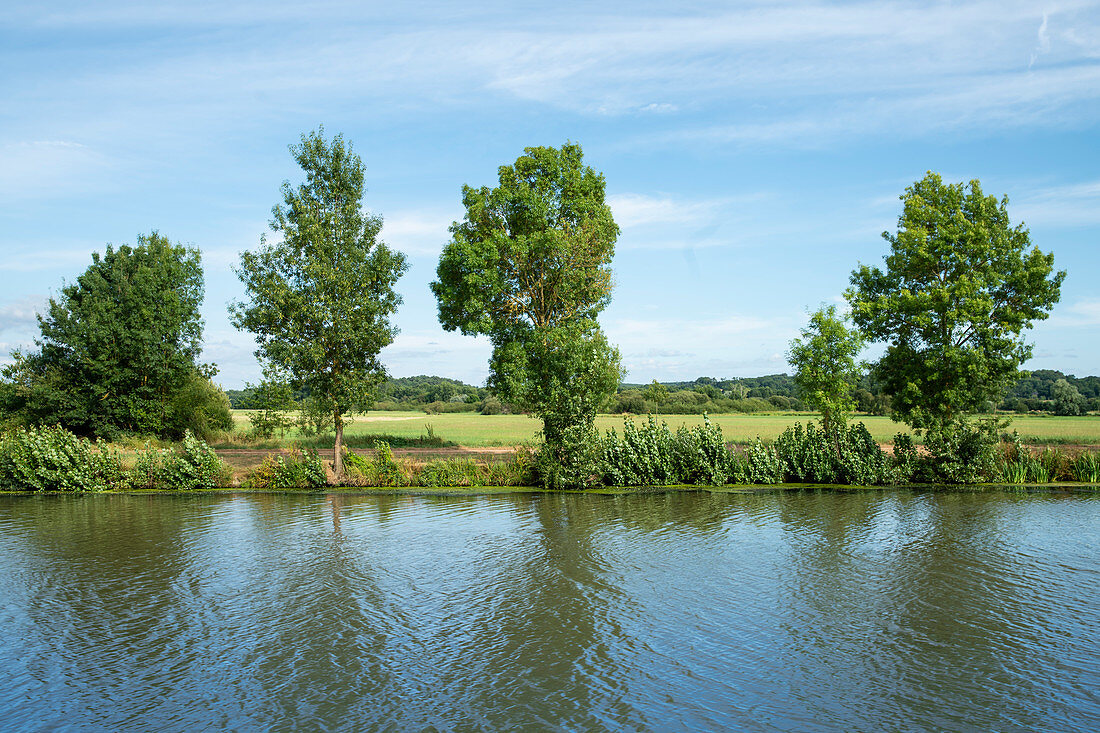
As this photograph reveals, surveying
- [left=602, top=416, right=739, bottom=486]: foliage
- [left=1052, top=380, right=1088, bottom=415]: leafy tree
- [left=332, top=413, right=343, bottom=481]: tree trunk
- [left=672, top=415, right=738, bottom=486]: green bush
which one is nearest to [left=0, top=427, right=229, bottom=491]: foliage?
[left=332, top=413, right=343, bottom=481]: tree trunk

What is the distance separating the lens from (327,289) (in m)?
23.2

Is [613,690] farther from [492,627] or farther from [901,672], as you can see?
[901,672]

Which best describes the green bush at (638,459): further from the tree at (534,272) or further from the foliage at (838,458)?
the foliage at (838,458)

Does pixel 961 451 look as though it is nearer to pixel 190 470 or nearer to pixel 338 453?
pixel 338 453

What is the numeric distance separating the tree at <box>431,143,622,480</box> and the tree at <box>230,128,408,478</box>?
11.8 feet

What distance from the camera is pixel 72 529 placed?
1742 cm

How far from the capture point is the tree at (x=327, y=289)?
905 inches

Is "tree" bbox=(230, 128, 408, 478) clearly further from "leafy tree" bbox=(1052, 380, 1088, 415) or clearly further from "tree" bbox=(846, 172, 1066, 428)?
"leafy tree" bbox=(1052, 380, 1088, 415)

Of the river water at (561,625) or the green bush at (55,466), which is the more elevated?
the green bush at (55,466)

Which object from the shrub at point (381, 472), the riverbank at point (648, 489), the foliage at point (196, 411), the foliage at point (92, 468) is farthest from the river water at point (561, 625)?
the foliage at point (196, 411)

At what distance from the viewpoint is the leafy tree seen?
62.2m

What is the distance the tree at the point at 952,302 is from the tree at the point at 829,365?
1438 millimetres

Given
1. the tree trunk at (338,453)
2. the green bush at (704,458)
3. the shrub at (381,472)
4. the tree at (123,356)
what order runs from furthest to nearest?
the tree at (123,356), the tree trunk at (338,453), the shrub at (381,472), the green bush at (704,458)

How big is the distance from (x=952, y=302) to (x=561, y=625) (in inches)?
780
